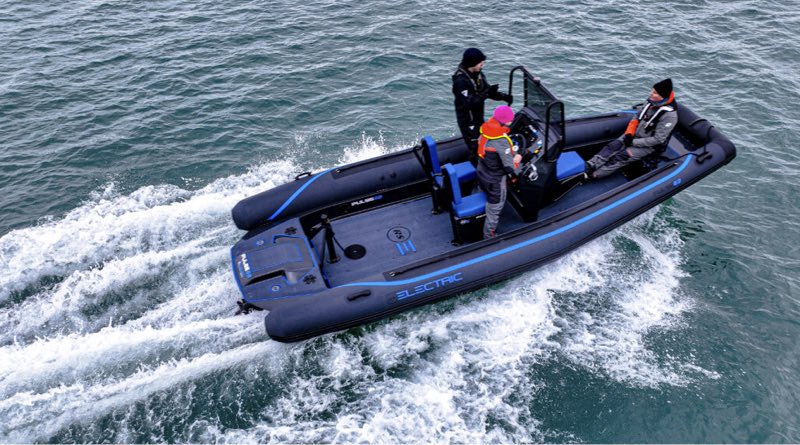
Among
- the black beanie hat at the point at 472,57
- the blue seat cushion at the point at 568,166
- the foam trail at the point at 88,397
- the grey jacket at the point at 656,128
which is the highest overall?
the black beanie hat at the point at 472,57

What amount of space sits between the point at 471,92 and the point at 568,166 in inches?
68.2

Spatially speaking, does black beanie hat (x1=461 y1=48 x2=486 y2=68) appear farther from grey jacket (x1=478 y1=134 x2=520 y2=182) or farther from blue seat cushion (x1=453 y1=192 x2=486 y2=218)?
blue seat cushion (x1=453 y1=192 x2=486 y2=218)

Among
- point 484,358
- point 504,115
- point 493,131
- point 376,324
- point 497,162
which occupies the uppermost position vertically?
point 504,115

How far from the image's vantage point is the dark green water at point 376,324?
5641 millimetres

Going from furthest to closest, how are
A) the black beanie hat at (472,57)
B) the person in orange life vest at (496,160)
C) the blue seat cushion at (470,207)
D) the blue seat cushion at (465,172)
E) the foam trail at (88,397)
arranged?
the blue seat cushion at (465,172), the blue seat cushion at (470,207), the black beanie hat at (472,57), the person in orange life vest at (496,160), the foam trail at (88,397)

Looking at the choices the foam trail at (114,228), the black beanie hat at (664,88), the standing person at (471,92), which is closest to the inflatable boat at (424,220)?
the standing person at (471,92)

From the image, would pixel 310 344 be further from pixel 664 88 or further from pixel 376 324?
pixel 664 88

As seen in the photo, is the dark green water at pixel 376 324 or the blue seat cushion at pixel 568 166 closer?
the dark green water at pixel 376 324

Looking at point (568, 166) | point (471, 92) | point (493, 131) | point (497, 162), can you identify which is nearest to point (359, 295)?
point (497, 162)

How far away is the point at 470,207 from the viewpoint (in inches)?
262

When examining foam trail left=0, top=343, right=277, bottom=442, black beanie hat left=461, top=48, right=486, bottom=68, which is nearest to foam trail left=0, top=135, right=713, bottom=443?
foam trail left=0, top=343, right=277, bottom=442

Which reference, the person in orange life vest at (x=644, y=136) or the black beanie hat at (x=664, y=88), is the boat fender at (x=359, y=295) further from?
the black beanie hat at (x=664, y=88)

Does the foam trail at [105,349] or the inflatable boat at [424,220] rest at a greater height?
the inflatable boat at [424,220]

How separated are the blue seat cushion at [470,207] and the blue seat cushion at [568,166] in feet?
4.03
